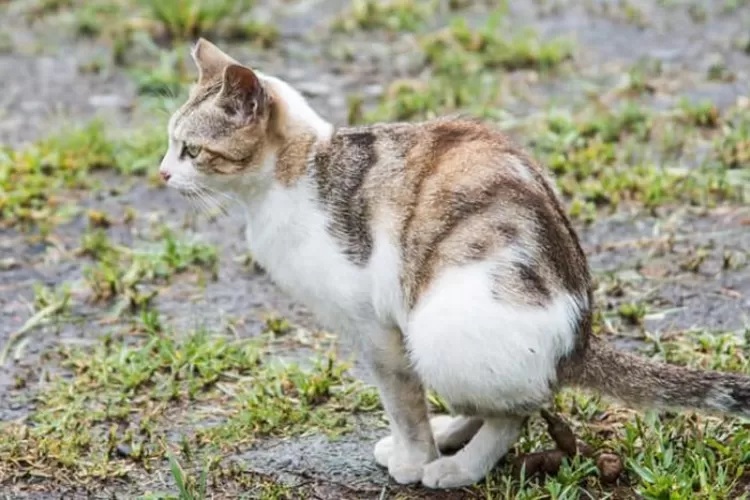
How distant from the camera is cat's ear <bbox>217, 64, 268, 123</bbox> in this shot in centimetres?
403

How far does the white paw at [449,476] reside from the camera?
404 cm

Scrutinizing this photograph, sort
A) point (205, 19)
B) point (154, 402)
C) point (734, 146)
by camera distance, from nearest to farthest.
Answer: point (154, 402) < point (734, 146) < point (205, 19)

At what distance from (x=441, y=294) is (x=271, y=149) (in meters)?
0.70

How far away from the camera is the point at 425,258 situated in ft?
12.7

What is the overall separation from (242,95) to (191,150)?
0.72 feet

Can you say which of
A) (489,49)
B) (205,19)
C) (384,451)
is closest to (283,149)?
(384,451)

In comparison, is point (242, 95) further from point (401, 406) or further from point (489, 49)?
point (489, 49)

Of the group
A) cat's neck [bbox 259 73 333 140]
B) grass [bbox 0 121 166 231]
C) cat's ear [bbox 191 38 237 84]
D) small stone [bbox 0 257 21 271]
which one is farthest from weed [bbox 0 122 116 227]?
cat's neck [bbox 259 73 333 140]

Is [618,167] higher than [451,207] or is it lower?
lower

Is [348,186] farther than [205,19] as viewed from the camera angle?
No

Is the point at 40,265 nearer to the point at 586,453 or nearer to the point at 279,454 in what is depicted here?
the point at 279,454

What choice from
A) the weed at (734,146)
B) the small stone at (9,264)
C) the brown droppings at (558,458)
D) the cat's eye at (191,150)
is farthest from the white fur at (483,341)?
the weed at (734,146)

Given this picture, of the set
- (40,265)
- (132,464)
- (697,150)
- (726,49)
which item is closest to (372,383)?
(132,464)

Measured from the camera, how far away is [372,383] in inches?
187
